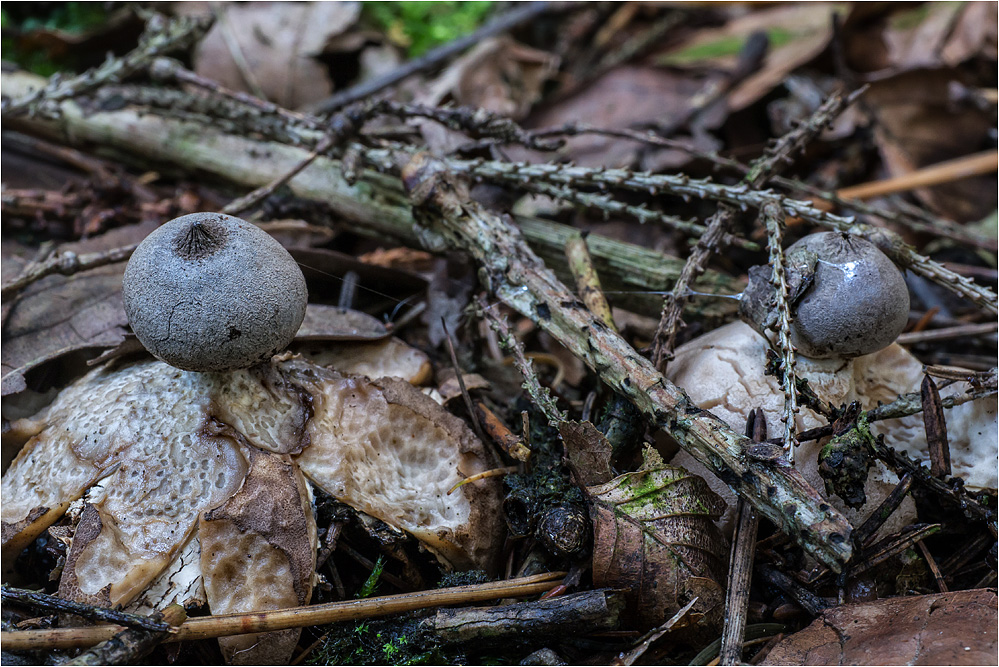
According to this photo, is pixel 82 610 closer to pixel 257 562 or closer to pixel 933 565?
pixel 257 562

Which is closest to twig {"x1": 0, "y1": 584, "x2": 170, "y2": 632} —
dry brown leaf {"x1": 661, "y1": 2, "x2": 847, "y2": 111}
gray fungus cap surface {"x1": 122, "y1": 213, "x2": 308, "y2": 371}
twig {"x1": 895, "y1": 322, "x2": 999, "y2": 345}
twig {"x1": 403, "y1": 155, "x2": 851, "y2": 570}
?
gray fungus cap surface {"x1": 122, "y1": 213, "x2": 308, "y2": 371}

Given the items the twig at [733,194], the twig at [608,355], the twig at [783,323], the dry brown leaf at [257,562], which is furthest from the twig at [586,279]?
the dry brown leaf at [257,562]

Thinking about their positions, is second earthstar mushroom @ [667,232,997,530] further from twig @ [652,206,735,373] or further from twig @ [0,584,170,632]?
twig @ [0,584,170,632]

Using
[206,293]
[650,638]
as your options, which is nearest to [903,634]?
[650,638]

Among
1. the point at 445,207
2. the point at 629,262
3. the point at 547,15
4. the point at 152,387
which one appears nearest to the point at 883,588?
the point at 629,262

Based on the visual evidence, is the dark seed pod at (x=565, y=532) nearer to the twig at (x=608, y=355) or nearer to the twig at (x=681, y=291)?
the twig at (x=608, y=355)
